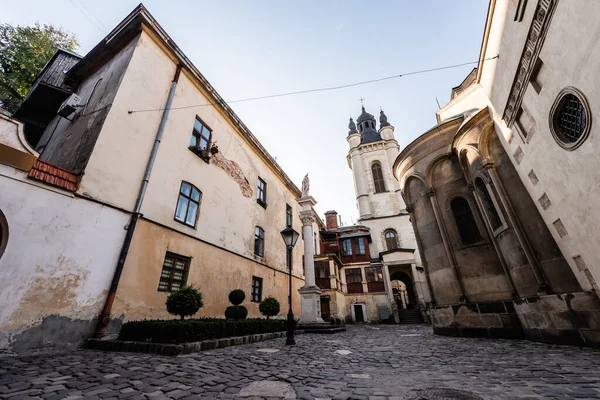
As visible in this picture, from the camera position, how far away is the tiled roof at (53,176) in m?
6.11

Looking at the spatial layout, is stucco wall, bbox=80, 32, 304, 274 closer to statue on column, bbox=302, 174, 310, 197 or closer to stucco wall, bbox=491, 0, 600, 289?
statue on column, bbox=302, 174, 310, 197

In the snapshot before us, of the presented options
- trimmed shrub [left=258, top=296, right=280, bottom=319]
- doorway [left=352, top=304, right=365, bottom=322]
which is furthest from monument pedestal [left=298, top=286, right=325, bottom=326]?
doorway [left=352, top=304, right=365, bottom=322]

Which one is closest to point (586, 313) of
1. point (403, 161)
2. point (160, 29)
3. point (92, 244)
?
point (403, 161)

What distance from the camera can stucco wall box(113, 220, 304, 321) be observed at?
24.8 feet

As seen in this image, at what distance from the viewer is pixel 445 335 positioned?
9.42 m

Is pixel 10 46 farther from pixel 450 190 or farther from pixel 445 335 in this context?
pixel 445 335

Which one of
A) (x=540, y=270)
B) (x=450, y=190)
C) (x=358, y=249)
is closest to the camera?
(x=540, y=270)

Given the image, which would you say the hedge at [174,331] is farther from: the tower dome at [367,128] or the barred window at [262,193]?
the tower dome at [367,128]

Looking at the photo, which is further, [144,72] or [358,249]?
→ [358,249]

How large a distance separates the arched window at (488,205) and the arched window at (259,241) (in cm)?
1160

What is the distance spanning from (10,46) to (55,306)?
2066 cm

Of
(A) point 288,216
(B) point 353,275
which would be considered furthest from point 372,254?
(A) point 288,216

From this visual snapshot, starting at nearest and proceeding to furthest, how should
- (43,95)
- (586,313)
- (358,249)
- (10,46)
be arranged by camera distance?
(586,313) < (43,95) < (10,46) < (358,249)

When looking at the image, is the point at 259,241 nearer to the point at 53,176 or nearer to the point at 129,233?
the point at 129,233
